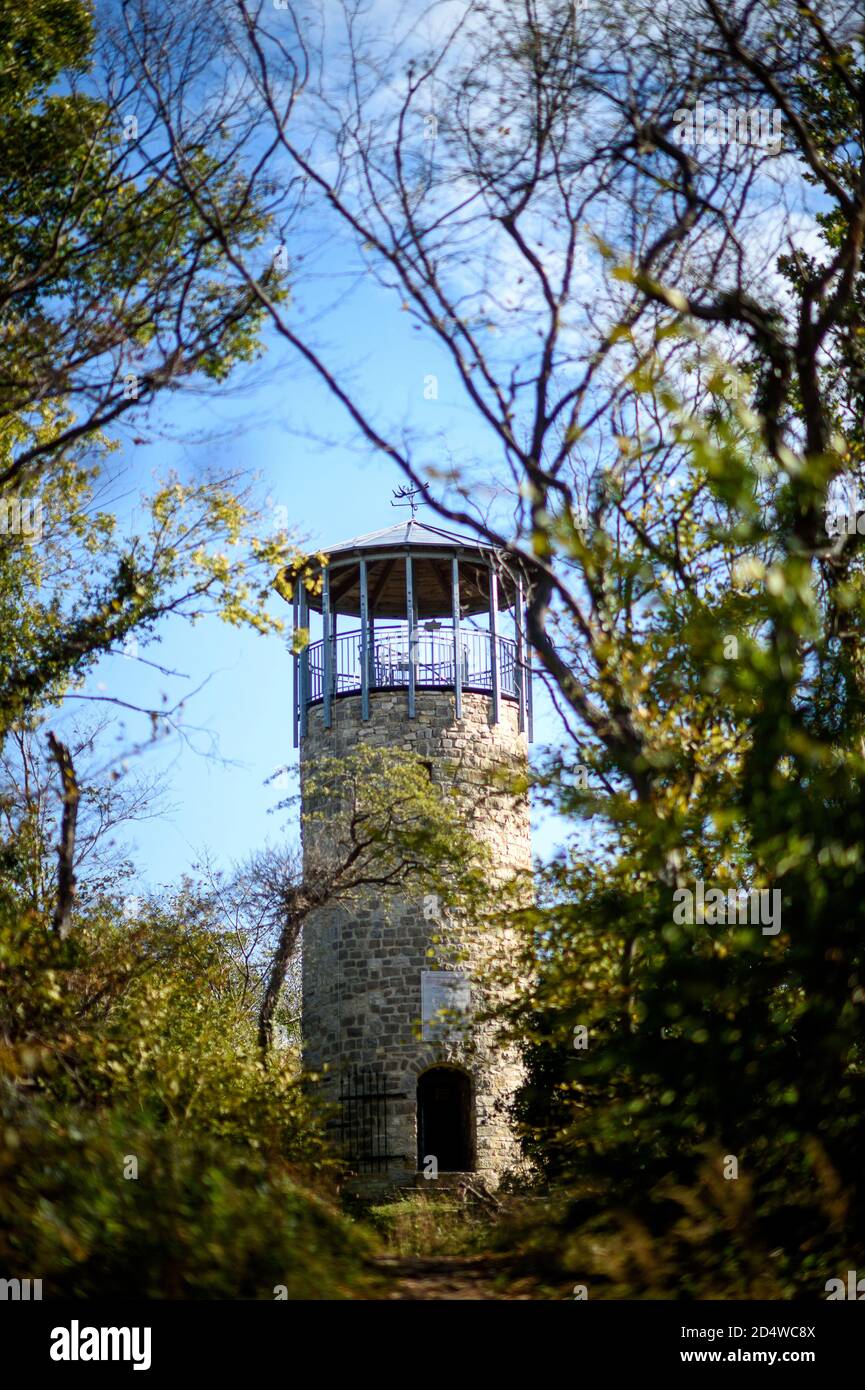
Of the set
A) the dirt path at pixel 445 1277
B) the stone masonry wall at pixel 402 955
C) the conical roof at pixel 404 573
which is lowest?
the dirt path at pixel 445 1277

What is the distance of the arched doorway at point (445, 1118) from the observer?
1922 centimetres

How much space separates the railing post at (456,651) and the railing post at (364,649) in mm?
1308

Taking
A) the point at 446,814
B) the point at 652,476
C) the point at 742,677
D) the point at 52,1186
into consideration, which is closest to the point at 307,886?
the point at 446,814

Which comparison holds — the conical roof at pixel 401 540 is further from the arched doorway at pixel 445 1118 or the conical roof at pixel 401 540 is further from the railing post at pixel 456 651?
the arched doorway at pixel 445 1118

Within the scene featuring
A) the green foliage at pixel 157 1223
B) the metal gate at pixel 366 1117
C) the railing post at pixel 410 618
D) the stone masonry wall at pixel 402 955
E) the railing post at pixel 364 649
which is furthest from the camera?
the railing post at pixel 364 649

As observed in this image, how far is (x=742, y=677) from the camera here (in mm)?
3805

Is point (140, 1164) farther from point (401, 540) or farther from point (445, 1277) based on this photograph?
point (401, 540)

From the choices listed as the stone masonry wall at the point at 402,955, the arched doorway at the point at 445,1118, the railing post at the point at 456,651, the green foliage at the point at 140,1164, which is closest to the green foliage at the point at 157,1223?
the green foliage at the point at 140,1164

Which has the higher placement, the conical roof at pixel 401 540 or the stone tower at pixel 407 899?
the conical roof at pixel 401 540

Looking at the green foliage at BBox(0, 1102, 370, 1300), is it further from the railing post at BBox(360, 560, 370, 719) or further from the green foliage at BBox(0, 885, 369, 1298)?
the railing post at BBox(360, 560, 370, 719)

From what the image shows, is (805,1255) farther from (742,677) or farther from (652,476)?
(652,476)

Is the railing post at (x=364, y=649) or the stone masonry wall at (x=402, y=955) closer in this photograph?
the stone masonry wall at (x=402, y=955)

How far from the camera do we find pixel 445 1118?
1994 centimetres
